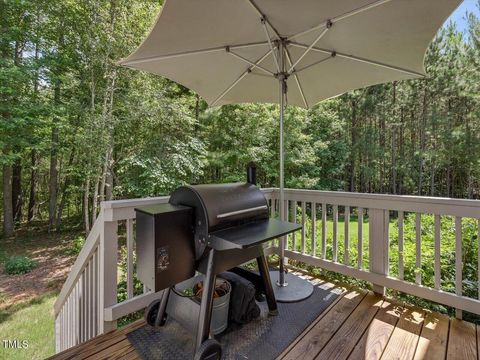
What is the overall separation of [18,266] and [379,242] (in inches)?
317

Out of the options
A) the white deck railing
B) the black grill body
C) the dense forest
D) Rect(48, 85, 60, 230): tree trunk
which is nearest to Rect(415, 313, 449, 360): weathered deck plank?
the white deck railing

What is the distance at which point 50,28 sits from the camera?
7.17 meters

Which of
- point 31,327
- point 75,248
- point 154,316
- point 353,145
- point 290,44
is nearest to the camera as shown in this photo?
point 154,316

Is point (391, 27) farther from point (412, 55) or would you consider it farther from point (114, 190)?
point (114, 190)

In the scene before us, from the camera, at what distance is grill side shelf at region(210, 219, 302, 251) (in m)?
1.47

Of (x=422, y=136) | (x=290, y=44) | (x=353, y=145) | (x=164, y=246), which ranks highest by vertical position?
(x=422, y=136)

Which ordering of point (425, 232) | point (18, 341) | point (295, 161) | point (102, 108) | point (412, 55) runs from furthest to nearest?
point (295, 161) → point (102, 108) → point (18, 341) → point (425, 232) → point (412, 55)

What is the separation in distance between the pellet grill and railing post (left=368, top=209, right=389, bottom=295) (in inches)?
44.3

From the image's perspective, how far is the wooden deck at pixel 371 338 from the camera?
5.61ft

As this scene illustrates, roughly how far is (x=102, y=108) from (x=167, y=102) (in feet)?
5.38

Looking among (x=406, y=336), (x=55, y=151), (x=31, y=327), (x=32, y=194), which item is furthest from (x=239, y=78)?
(x=32, y=194)

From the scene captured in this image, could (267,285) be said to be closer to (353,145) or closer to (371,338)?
(371,338)

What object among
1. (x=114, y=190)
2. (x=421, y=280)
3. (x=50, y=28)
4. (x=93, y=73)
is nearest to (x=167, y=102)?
(x=93, y=73)

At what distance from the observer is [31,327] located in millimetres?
4746
